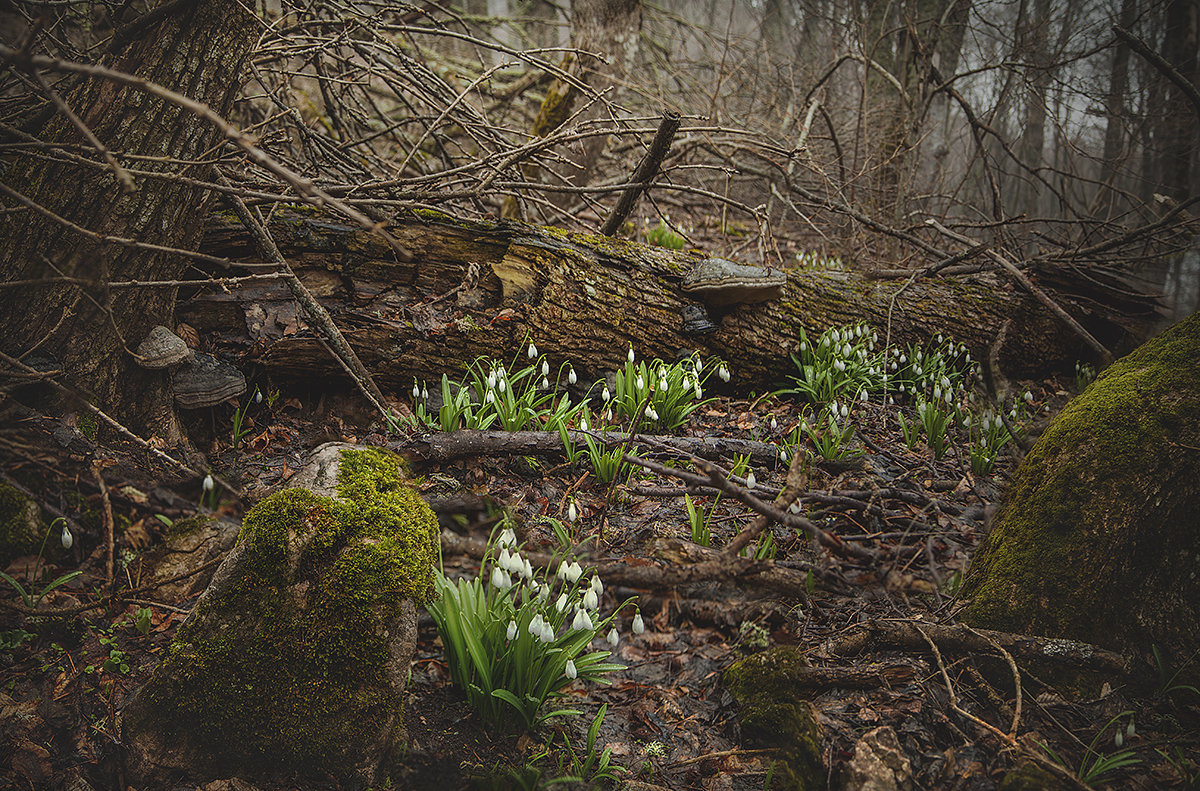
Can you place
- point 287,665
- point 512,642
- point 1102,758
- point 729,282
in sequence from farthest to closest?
point 729,282 → point 512,642 → point 287,665 → point 1102,758

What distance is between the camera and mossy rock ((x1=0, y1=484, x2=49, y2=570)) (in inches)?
97.7

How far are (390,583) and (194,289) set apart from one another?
8.28 ft

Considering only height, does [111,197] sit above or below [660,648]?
above

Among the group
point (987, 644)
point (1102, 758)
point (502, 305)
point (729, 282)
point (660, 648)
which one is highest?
point (729, 282)

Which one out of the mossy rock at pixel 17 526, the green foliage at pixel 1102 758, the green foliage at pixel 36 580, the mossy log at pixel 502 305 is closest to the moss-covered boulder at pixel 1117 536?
the green foliage at pixel 1102 758

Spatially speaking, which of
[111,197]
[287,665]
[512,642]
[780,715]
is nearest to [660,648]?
[780,715]

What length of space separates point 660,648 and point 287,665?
1.64m

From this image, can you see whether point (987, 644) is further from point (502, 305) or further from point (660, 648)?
point (502, 305)

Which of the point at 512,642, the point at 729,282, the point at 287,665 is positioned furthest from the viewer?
the point at 729,282

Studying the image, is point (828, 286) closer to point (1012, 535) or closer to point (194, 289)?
point (1012, 535)

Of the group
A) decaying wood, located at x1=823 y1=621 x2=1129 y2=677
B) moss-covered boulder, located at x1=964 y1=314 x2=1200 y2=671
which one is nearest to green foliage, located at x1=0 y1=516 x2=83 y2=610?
decaying wood, located at x1=823 y1=621 x2=1129 y2=677

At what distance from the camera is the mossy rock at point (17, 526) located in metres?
2.48

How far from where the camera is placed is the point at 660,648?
2.84 m

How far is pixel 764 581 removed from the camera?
207 cm
